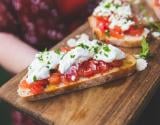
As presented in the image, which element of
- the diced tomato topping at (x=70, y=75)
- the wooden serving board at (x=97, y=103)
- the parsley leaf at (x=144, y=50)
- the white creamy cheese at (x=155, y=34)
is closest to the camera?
the wooden serving board at (x=97, y=103)

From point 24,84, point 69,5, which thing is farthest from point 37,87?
point 69,5

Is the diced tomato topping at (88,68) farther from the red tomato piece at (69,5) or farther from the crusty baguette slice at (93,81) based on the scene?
the red tomato piece at (69,5)

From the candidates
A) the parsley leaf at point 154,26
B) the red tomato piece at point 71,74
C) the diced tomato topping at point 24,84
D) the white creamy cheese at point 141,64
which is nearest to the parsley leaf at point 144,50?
the white creamy cheese at point 141,64

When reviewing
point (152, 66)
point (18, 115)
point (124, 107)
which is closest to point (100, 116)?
point (124, 107)

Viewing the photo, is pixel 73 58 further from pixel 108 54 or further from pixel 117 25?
pixel 117 25

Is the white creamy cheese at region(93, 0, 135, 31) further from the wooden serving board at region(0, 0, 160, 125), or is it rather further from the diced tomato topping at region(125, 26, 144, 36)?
the wooden serving board at region(0, 0, 160, 125)

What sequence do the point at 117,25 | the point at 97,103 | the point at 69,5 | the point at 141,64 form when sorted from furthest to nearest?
the point at 69,5, the point at 117,25, the point at 141,64, the point at 97,103

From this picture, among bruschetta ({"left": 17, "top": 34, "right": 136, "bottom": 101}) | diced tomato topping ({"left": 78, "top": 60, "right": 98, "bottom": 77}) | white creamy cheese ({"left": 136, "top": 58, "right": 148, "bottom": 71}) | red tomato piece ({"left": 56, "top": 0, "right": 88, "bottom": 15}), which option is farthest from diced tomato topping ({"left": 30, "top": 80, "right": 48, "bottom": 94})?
red tomato piece ({"left": 56, "top": 0, "right": 88, "bottom": 15})
